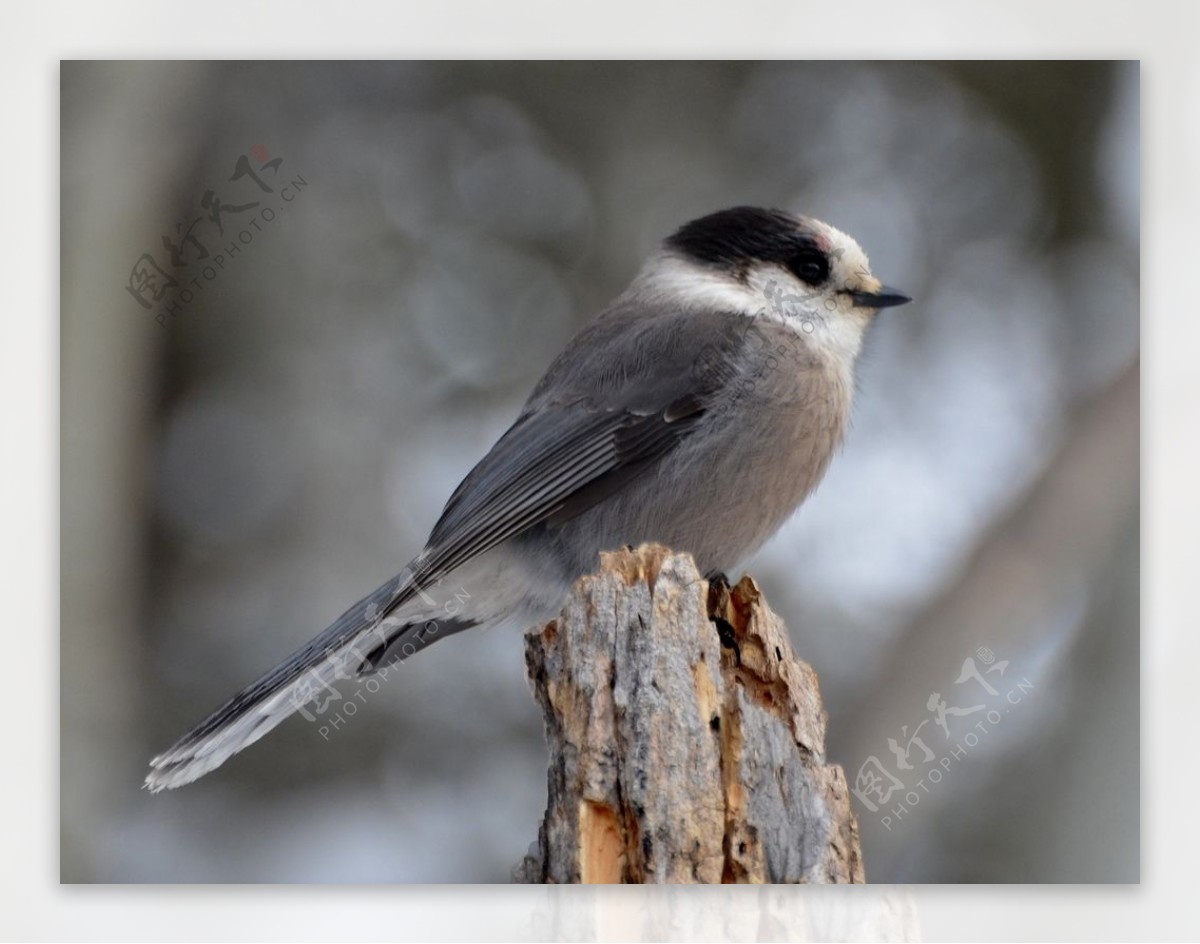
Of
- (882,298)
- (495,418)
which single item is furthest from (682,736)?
(882,298)

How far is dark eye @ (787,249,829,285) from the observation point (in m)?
2.69

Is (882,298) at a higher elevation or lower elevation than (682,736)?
higher

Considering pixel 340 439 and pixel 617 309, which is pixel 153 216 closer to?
pixel 340 439

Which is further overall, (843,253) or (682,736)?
(843,253)

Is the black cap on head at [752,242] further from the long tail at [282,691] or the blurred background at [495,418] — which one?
the long tail at [282,691]

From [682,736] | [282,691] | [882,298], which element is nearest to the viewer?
[682,736]

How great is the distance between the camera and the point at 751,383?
108 inches

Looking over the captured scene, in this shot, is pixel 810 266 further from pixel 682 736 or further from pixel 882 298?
pixel 682 736

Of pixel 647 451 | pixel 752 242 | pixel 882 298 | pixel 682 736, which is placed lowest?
pixel 682 736

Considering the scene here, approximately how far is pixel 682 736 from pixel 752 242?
3.22ft

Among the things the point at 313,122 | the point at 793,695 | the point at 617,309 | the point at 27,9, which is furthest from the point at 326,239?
the point at 793,695

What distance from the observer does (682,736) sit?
7.63ft

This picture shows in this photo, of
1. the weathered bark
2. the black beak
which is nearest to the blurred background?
the black beak

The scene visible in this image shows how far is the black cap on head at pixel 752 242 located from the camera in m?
2.68
